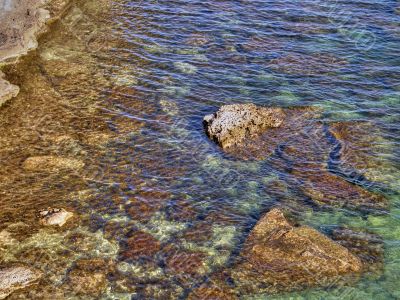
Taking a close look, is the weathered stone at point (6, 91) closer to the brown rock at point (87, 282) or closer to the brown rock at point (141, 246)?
the brown rock at point (141, 246)

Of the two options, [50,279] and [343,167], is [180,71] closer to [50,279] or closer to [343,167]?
[343,167]

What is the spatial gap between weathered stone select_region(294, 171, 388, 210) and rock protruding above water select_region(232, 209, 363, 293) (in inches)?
47.4

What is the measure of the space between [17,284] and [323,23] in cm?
1309

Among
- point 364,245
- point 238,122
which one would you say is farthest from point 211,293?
point 238,122

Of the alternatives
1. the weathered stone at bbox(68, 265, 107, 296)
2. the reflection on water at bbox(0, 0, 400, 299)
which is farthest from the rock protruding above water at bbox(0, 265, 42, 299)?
the weathered stone at bbox(68, 265, 107, 296)

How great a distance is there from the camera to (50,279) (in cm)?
938

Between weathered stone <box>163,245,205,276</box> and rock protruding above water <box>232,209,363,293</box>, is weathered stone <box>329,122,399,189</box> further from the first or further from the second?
weathered stone <box>163,245,205,276</box>

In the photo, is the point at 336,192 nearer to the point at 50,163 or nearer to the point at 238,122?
the point at 238,122

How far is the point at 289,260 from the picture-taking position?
9734mm

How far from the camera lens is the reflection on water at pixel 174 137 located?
32.3 ft

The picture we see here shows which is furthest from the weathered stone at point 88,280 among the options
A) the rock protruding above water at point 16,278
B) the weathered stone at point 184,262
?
the weathered stone at point 184,262

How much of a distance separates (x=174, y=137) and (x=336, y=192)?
3.90 m

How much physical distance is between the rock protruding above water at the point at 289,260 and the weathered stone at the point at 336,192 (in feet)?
3.95

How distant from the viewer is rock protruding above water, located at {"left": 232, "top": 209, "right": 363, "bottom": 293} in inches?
370
